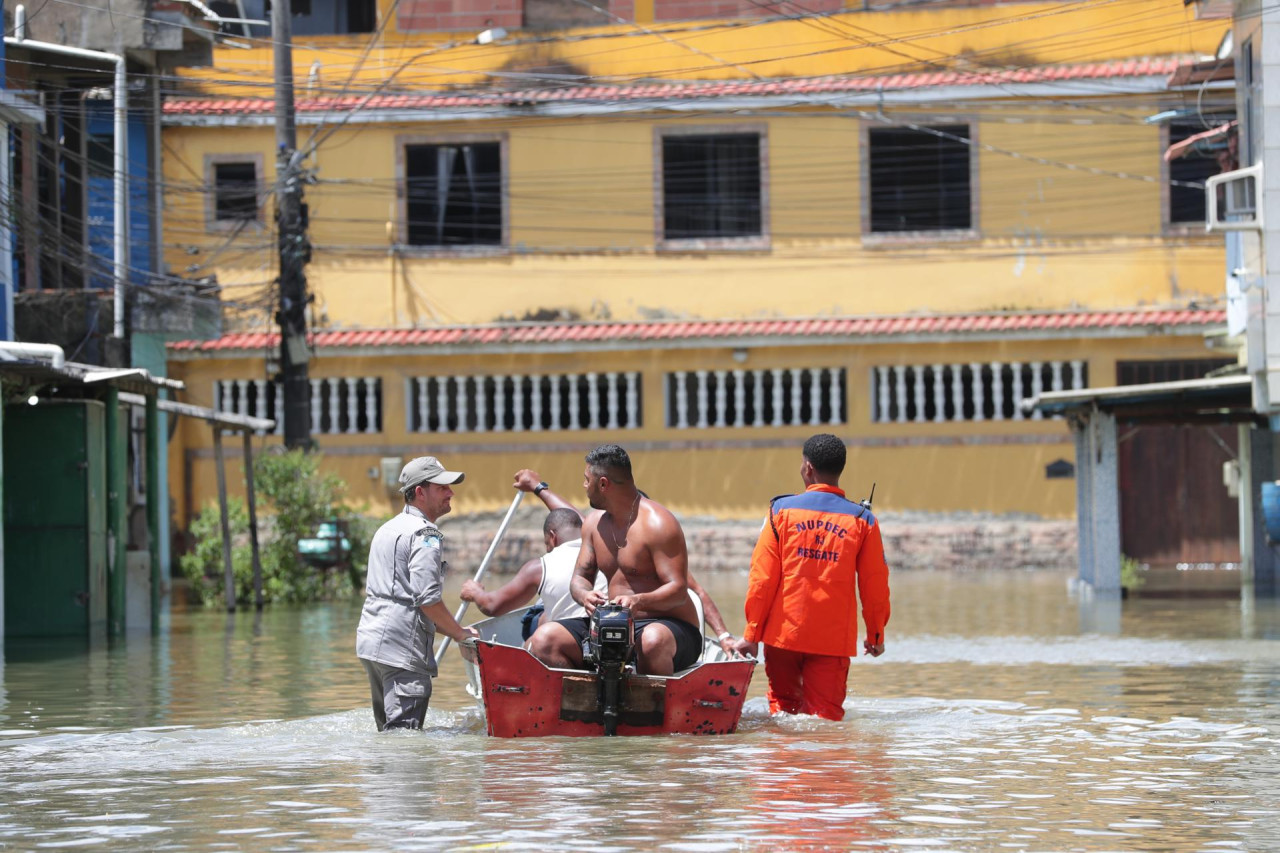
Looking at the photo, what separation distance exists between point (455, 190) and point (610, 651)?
931 inches

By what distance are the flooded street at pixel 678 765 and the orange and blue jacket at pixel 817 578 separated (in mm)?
558

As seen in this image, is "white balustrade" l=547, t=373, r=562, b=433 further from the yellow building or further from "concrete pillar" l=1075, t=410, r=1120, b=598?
"concrete pillar" l=1075, t=410, r=1120, b=598

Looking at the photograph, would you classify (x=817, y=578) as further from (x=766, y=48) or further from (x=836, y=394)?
(x=766, y=48)

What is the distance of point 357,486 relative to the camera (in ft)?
109

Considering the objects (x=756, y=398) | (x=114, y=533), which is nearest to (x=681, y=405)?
(x=756, y=398)

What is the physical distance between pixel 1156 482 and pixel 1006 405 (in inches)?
106

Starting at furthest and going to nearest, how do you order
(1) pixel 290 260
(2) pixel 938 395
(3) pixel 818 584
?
(2) pixel 938 395
(1) pixel 290 260
(3) pixel 818 584

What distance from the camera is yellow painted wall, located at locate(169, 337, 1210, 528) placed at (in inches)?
1257

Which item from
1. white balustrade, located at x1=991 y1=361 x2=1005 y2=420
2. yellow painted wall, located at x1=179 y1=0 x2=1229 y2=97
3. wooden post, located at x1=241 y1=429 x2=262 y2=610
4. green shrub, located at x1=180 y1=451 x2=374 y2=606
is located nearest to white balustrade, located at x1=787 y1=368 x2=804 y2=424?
white balustrade, located at x1=991 y1=361 x2=1005 y2=420

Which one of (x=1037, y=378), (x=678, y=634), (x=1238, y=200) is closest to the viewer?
(x=678, y=634)

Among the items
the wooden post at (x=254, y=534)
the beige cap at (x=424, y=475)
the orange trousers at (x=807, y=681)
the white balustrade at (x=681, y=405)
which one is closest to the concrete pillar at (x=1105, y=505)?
the white balustrade at (x=681, y=405)

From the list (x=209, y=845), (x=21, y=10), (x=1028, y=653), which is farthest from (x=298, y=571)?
(x=209, y=845)

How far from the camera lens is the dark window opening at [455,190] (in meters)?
33.6

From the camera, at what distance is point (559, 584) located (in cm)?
1184
